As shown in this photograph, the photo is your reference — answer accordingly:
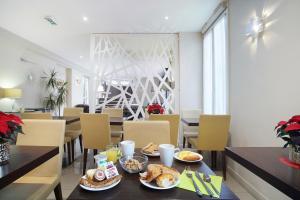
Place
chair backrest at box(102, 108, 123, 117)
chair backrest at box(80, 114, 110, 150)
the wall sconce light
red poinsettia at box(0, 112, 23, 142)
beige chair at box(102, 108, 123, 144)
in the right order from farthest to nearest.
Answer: chair backrest at box(102, 108, 123, 117), beige chair at box(102, 108, 123, 144), chair backrest at box(80, 114, 110, 150), the wall sconce light, red poinsettia at box(0, 112, 23, 142)

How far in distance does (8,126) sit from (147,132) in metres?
1.11

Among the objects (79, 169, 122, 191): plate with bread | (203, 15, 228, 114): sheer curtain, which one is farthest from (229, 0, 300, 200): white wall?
(79, 169, 122, 191): plate with bread

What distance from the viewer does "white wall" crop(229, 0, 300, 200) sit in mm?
1845

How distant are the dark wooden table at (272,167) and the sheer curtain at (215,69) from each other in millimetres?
2290

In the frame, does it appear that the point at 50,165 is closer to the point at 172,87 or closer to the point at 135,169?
the point at 135,169

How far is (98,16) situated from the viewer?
4035 millimetres

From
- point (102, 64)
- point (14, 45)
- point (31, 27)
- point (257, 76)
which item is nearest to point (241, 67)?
point (257, 76)

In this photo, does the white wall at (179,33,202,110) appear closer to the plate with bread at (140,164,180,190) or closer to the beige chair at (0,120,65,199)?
the beige chair at (0,120,65,199)

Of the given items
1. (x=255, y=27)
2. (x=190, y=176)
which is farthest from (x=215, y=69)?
(x=190, y=176)

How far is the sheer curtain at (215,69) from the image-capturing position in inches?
146

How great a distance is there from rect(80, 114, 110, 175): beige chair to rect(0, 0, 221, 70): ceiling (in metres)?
2.04

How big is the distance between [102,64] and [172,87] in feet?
6.53

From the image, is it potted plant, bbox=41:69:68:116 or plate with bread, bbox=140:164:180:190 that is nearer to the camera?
plate with bread, bbox=140:164:180:190

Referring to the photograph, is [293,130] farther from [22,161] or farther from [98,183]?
[22,161]
